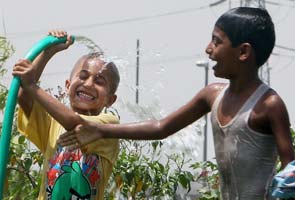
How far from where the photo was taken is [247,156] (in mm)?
3348

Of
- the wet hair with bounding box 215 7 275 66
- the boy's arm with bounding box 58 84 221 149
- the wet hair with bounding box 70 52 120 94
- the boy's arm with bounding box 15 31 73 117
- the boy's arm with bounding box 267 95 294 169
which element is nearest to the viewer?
the boy's arm with bounding box 267 95 294 169

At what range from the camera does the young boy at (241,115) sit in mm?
3336

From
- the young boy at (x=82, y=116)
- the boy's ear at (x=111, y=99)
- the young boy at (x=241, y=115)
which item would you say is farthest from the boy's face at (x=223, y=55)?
the boy's ear at (x=111, y=99)

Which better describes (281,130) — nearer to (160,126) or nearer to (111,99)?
(160,126)

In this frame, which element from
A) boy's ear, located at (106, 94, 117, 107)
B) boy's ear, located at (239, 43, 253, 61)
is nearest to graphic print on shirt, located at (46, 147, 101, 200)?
boy's ear, located at (106, 94, 117, 107)

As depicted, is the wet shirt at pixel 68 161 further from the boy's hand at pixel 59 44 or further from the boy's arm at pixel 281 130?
the boy's arm at pixel 281 130

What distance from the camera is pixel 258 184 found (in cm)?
334

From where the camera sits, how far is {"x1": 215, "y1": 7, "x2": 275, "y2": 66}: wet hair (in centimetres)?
342

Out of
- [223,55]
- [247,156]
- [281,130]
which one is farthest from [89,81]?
[281,130]

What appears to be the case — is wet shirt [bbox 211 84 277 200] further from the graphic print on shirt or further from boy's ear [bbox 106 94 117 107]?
boy's ear [bbox 106 94 117 107]

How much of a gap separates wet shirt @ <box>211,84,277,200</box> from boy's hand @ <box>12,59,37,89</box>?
2.64 feet

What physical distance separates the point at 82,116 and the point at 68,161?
0.19m

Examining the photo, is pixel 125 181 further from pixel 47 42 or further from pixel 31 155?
pixel 47 42

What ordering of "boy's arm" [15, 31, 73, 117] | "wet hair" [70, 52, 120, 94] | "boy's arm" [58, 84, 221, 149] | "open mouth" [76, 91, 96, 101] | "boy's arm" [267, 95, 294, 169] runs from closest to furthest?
"boy's arm" [267, 95, 294, 169] → "boy's arm" [58, 84, 221, 149] → "boy's arm" [15, 31, 73, 117] → "open mouth" [76, 91, 96, 101] → "wet hair" [70, 52, 120, 94]
